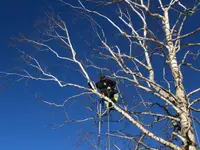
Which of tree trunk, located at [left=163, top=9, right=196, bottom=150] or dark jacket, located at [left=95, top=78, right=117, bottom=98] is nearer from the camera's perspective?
tree trunk, located at [left=163, top=9, right=196, bottom=150]

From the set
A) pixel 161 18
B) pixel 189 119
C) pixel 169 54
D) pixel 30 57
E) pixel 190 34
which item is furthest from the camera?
pixel 30 57

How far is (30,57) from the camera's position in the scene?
23.7 ft

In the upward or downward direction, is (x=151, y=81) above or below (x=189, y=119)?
above

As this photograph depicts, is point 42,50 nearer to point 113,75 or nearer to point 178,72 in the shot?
point 113,75

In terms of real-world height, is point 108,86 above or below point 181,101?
above

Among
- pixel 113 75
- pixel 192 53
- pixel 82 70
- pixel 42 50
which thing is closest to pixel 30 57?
pixel 42 50

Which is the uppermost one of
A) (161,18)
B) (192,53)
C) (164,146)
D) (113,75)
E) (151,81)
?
(161,18)

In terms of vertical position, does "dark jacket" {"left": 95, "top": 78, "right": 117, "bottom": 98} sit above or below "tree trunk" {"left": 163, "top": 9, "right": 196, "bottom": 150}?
above

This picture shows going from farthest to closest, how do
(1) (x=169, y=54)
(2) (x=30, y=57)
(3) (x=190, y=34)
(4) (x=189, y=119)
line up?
(2) (x=30, y=57), (1) (x=169, y=54), (3) (x=190, y=34), (4) (x=189, y=119)

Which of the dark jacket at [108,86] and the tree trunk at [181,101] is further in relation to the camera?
the dark jacket at [108,86]

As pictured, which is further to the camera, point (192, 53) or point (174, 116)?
point (192, 53)

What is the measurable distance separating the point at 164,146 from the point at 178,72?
1.25m

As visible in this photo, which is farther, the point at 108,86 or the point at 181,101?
the point at 108,86

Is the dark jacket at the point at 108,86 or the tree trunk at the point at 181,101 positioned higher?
the dark jacket at the point at 108,86
